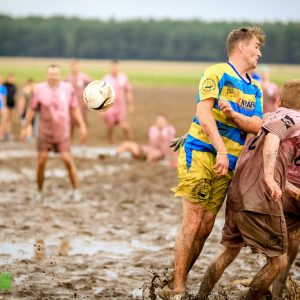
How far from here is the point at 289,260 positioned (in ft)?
22.6

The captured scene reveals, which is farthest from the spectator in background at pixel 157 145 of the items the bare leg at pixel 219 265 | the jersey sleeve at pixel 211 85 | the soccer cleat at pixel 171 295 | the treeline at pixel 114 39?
the treeline at pixel 114 39

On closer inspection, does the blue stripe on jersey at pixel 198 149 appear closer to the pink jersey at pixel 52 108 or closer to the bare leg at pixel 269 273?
the bare leg at pixel 269 273

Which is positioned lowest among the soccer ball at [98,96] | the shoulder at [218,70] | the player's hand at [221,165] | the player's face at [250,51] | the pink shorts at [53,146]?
the pink shorts at [53,146]

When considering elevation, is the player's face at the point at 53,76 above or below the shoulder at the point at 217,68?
below

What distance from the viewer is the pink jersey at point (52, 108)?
12641 millimetres

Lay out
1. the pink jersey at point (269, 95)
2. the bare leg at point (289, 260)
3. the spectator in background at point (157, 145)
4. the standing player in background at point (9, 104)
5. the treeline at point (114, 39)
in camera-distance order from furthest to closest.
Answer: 1. the treeline at point (114, 39)
2. the standing player in background at point (9, 104)
3. the spectator in background at point (157, 145)
4. the pink jersey at point (269, 95)
5. the bare leg at point (289, 260)

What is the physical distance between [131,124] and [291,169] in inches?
897

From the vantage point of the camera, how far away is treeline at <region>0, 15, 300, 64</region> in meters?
85.9

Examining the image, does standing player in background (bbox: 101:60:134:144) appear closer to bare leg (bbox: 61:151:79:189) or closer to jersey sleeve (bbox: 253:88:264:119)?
bare leg (bbox: 61:151:79:189)

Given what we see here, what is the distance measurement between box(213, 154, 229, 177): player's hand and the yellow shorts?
0.80 feet

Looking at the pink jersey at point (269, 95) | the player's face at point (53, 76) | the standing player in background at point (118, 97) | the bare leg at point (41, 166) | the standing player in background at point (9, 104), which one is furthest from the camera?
the standing player in background at point (9, 104)

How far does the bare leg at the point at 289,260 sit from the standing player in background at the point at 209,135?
0.68 m

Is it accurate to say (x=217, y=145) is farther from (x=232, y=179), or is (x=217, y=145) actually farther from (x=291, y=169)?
→ (x=291, y=169)

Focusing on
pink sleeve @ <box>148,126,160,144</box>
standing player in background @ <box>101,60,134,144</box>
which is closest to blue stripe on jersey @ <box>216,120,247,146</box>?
pink sleeve @ <box>148,126,160,144</box>
